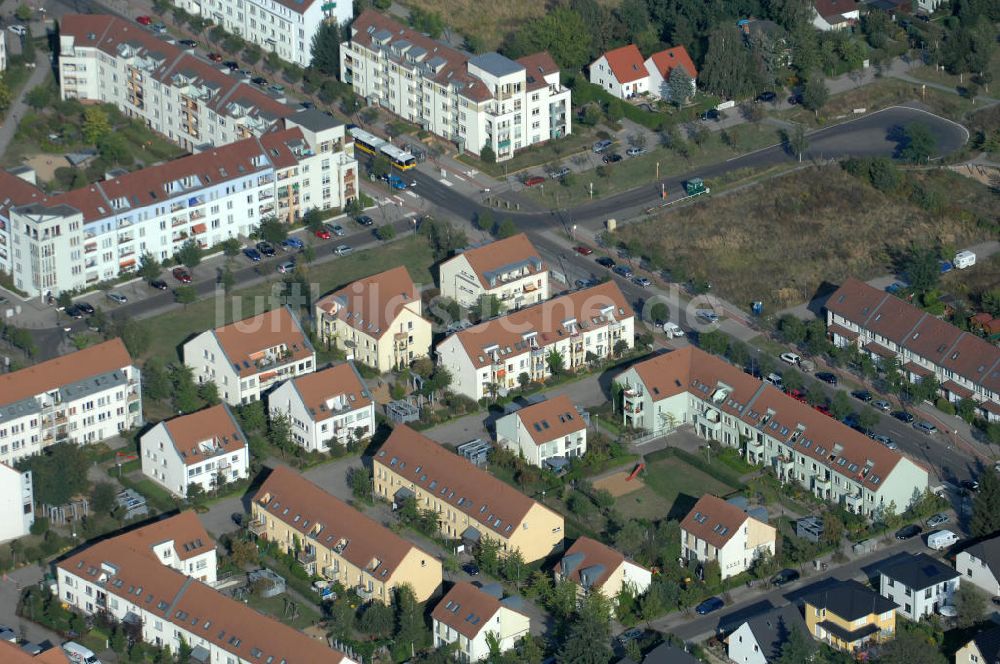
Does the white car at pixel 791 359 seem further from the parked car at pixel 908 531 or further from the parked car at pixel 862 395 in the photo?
the parked car at pixel 908 531

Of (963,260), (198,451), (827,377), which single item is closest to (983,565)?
(827,377)

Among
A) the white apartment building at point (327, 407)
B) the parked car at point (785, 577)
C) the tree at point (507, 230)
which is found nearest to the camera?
the parked car at point (785, 577)

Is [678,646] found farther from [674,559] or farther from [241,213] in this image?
[241,213]

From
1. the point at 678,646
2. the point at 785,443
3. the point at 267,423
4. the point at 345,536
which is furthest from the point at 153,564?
the point at 785,443

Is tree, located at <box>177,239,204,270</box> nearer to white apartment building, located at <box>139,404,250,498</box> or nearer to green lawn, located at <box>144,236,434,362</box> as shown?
green lawn, located at <box>144,236,434,362</box>

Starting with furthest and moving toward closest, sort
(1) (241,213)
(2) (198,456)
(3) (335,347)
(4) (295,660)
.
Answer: (1) (241,213)
(3) (335,347)
(2) (198,456)
(4) (295,660)

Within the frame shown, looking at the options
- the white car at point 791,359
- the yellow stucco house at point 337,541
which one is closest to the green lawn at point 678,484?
the white car at point 791,359
